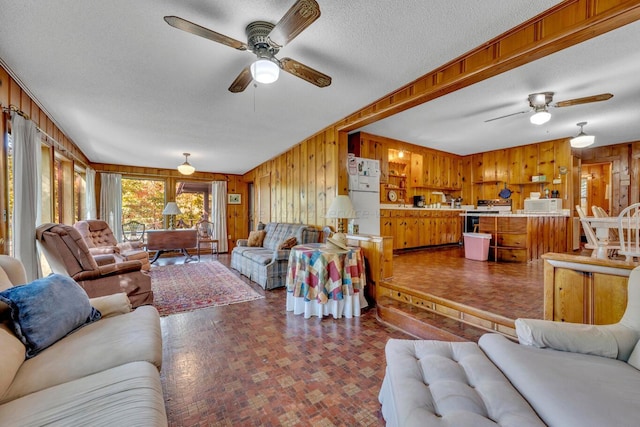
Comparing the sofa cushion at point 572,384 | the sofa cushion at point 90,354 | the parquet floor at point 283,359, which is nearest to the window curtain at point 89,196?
the parquet floor at point 283,359

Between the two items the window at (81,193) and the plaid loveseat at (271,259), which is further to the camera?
the window at (81,193)

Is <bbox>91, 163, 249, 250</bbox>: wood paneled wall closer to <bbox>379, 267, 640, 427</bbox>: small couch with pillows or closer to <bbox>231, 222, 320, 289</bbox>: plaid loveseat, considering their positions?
Result: <bbox>231, 222, 320, 289</bbox>: plaid loveseat

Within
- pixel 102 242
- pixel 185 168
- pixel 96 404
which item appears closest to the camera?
pixel 96 404

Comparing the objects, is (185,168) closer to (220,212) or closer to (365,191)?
(220,212)

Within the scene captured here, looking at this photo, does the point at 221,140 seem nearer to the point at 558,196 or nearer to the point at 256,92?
the point at 256,92

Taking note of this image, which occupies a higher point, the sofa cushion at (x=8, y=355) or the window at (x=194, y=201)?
the window at (x=194, y=201)

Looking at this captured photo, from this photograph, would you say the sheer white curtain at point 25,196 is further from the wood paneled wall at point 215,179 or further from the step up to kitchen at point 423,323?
the wood paneled wall at point 215,179

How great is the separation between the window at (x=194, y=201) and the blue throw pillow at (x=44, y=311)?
252 inches

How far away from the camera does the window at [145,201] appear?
6.99 m

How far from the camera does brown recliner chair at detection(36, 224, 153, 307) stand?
2.59 metres

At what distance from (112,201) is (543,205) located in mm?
9578

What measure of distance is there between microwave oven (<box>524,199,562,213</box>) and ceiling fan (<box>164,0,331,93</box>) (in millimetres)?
5498

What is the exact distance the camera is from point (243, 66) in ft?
7.48

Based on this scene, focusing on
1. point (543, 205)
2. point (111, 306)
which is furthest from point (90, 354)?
point (543, 205)
